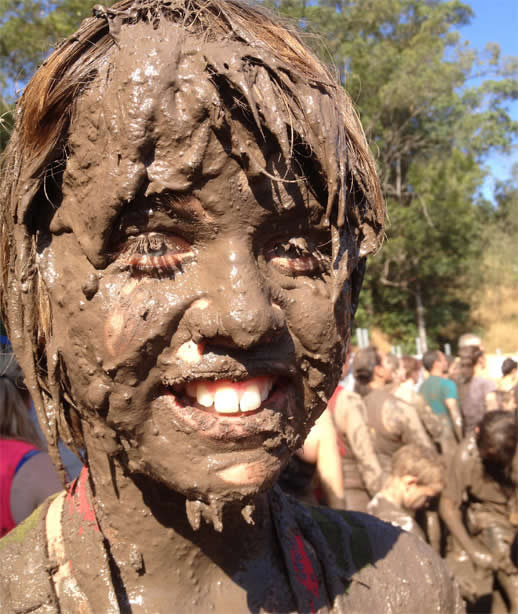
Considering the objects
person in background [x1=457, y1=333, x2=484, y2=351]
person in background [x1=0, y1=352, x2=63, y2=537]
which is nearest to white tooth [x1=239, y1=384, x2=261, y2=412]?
person in background [x1=0, y1=352, x2=63, y2=537]

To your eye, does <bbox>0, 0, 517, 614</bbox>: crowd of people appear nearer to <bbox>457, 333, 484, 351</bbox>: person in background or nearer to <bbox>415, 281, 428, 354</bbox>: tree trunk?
<bbox>457, 333, 484, 351</bbox>: person in background

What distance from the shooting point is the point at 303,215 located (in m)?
1.42

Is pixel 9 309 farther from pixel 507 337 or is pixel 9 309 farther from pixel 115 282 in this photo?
pixel 507 337

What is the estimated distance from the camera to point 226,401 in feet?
4.28

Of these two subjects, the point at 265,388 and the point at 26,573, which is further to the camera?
the point at 26,573

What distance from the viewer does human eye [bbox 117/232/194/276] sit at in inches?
52.0

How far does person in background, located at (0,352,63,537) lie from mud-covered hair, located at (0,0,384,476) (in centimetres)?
91

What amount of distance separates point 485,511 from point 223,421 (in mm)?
4400

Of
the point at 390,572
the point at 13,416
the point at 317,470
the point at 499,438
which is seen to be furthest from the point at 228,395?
the point at 499,438

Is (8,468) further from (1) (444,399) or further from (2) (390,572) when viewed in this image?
(1) (444,399)

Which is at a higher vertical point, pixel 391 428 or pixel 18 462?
pixel 18 462

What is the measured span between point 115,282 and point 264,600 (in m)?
0.95

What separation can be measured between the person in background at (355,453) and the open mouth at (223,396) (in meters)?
3.04

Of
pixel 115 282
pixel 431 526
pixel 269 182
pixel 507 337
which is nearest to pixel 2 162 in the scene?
pixel 115 282
